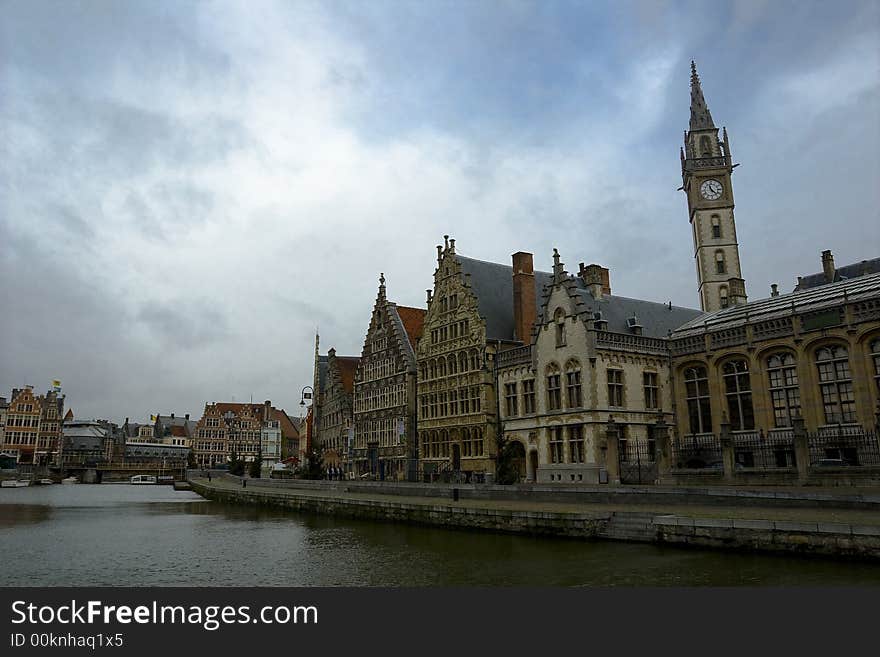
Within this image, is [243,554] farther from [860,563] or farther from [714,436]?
[714,436]

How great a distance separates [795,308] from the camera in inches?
1420

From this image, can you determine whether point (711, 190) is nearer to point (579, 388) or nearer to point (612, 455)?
point (579, 388)

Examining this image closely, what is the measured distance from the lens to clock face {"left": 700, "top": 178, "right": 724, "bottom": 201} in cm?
6775

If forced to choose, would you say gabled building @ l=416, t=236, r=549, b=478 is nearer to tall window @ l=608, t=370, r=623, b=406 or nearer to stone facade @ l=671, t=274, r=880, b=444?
tall window @ l=608, t=370, r=623, b=406

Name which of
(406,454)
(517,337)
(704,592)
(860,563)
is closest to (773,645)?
(704,592)

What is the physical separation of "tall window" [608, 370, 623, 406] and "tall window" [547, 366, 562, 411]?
313 cm

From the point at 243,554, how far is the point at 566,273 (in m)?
26.7

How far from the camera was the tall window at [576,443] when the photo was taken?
40.0 m

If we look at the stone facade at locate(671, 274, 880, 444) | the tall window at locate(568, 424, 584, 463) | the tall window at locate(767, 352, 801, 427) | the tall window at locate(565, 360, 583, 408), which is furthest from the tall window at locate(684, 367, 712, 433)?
the tall window at locate(568, 424, 584, 463)

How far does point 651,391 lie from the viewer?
1635 inches

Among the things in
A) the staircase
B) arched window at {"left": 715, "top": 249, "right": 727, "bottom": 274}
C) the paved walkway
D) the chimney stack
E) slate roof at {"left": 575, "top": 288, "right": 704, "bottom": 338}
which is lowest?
the staircase

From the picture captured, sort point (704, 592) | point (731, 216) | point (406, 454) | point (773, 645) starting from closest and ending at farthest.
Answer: point (773, 645) → point (704, 592) → point (406, 454) → point (731, 216)

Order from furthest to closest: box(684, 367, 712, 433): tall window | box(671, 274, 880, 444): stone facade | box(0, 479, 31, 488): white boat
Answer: box(0, 479, 31, 488): white boat < box(684, 367, 712, 433): tall window < box(671, 274, 880, 444): stone facade

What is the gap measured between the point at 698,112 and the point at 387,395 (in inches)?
1718
